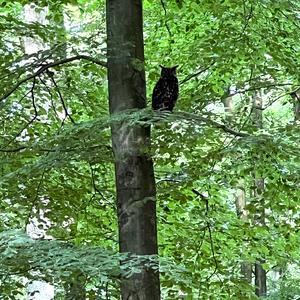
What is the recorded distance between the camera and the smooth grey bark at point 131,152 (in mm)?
2607

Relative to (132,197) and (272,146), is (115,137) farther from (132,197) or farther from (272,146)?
(272,146)

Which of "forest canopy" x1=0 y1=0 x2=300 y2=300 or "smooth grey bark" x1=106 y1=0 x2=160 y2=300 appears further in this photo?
"smooth grey bark" x1=106 y1=0 x2=160 y2=300

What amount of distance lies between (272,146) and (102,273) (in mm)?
1106

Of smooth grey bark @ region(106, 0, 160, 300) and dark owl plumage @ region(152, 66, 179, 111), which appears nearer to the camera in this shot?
smooth grey bark @ region(106, 0, 160, 300)

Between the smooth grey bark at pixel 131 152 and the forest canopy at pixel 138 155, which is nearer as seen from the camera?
the forest canopy at pixel 138 155

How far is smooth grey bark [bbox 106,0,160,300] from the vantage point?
103 inches

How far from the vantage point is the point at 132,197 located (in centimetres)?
266

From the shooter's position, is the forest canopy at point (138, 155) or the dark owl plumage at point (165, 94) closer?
the forest canopy at point (138, 155)

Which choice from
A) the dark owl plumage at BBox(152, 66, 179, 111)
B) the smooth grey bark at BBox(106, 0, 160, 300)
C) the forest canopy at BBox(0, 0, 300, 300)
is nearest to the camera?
the forest canopy at BBox(0, 0, 300, 300)

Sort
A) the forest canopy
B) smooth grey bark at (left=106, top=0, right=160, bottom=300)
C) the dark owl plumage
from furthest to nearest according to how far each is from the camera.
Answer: the dark owl plumage < smooth grey bark at (left=106, top=0, right=160, bottom=300) < the forest canopy

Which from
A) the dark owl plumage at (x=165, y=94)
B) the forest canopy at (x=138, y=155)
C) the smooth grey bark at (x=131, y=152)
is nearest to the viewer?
the forest canopy at (x=138, y=155)

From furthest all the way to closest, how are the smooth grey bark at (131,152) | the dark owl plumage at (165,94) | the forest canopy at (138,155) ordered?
the dark owl plumage at (165,94), the smooth grey bark at (131,152), the forest canopy at (138,155)

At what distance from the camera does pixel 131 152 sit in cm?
270

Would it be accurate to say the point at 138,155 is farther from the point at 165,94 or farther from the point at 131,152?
the point at 165,94
